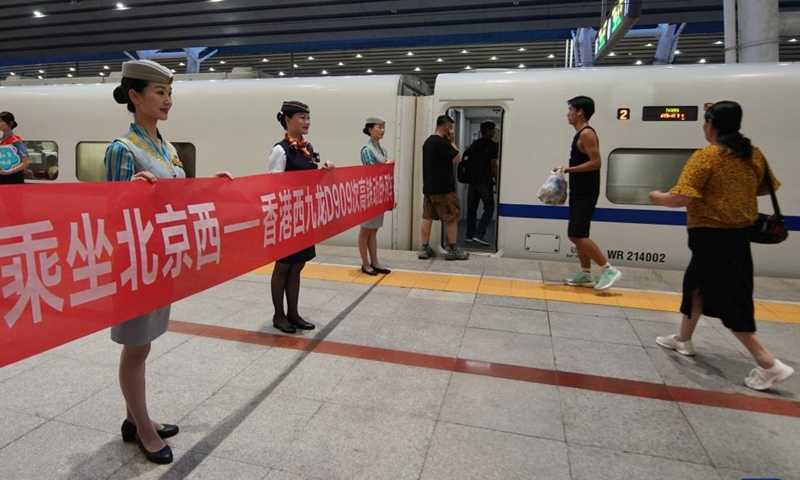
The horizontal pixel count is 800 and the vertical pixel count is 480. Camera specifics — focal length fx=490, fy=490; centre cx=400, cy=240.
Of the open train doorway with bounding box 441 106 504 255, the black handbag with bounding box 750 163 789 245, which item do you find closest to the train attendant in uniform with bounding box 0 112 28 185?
the open train doorway with bounding box 441 106 504 255

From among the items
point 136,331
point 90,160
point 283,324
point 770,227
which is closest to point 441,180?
point 283,324

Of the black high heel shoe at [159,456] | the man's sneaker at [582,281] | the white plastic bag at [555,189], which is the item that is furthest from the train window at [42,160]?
the man's sneaker at [582,281]

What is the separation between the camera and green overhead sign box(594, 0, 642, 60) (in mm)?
6078

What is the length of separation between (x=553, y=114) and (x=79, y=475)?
5.58 m

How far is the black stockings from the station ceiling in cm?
1177

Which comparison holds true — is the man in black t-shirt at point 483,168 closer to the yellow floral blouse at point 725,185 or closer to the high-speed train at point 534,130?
the high-speed train at point 534,130

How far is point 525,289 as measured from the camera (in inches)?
201

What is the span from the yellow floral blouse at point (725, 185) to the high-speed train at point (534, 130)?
2.77m

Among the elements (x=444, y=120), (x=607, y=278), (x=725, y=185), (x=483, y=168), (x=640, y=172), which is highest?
(x=444, y=120)

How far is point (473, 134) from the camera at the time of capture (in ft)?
34.6

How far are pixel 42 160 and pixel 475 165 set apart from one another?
7.02 m

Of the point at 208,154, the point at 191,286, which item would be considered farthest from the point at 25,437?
the point at 208,154

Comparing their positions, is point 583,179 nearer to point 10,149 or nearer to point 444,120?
point 444,120

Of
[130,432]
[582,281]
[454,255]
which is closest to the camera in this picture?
[130,432]
